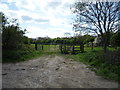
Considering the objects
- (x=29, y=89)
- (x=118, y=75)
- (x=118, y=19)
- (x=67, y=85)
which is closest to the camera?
(x=29, y=89)

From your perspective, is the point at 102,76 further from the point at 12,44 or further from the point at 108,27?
the point at 12,44

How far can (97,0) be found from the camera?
36.9 ft

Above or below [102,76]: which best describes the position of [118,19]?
above

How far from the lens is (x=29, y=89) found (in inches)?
148

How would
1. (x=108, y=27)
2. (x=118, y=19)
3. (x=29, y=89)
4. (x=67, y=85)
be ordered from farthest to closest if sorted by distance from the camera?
(x=108, y=27), (x=118, y=19), (x=67, y=85), (x=29, y=89)

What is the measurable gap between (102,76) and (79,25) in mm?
8244

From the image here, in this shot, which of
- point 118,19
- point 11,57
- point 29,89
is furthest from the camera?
point 118,19

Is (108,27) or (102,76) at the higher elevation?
(108,27)

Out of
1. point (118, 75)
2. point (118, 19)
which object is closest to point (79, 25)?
point (118, 19)

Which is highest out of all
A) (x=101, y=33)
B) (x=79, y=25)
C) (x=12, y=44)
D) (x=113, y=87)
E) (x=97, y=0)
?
(x=97, y=0)

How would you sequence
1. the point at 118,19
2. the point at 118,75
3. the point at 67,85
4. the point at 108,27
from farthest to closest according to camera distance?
the point at 108,27 → the point at 118,19 → the point at 118,75 → the point at 67,85

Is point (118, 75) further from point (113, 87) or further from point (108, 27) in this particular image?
point (108, 27)

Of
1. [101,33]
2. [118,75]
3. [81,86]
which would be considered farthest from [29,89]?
[101,33]

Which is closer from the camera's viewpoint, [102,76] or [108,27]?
[102,76]
